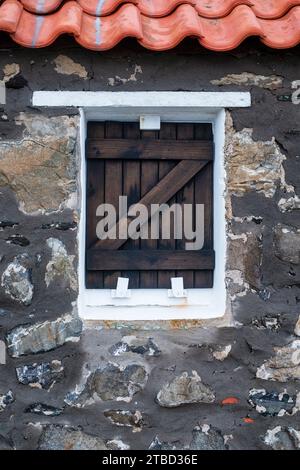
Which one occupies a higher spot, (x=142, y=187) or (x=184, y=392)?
(x=142, y=187)

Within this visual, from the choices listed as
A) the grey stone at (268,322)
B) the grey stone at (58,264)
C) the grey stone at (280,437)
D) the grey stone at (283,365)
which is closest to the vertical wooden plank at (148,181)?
the grey stone at (58,264)

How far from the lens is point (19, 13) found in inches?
96.9

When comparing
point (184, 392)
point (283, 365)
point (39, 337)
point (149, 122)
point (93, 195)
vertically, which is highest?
point (149, 122)

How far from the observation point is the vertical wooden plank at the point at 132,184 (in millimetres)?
2756

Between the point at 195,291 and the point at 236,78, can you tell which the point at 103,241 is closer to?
the point at 195,291

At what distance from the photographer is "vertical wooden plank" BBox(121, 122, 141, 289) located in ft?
9.04

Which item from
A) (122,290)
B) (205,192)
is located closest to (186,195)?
(205,192)

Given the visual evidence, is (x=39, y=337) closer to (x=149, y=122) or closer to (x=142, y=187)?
(x=142, y=187)

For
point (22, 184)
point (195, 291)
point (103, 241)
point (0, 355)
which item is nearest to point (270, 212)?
point (195, 291)

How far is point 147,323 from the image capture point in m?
2.64

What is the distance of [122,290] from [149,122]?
86 centimetres

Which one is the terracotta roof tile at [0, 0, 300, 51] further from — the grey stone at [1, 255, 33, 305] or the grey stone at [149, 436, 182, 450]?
the grey stone at [149, 436, 182, 450]

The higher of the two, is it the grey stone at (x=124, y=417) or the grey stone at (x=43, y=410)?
the grey stone at (x=43, y=410)

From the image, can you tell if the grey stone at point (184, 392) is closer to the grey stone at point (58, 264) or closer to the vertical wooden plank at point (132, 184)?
the vertical wooden plank at point (132, 184)
